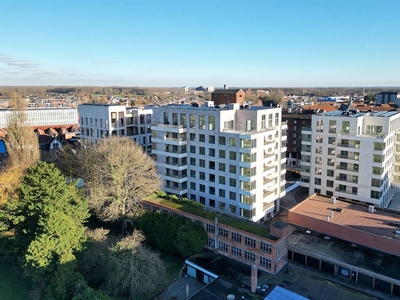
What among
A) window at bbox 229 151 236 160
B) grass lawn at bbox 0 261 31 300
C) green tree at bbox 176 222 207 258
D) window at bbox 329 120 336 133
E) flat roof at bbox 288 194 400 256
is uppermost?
window at bbox 329 120 336 133

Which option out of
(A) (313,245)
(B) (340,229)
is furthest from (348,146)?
(A) (313,245)

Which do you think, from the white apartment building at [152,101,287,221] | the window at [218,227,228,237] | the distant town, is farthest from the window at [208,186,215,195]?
the window at [218,227,228,237]

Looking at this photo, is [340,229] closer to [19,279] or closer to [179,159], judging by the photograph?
[179,159]

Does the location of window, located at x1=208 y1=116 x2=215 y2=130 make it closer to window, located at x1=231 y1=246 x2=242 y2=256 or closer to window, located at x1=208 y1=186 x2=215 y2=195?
window, located at x1=208 y1=186 x2=215 y2=195

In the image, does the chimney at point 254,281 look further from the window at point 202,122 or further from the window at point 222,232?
the window at point 202,122

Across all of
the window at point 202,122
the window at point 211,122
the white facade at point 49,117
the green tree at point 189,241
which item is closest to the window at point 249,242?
the green tree at point 189,241

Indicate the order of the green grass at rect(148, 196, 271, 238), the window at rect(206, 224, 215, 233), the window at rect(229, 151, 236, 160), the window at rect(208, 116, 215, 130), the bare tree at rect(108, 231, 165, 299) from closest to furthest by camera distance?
the bare tree at rect(108, 231, 165, 299), the green grass at rect(148, 196, 271, 238), the window at rect(206, 224, 215, 233), the window at rect(229, 151, 236, 160), the window at rect(208, 116, 215, 130)
